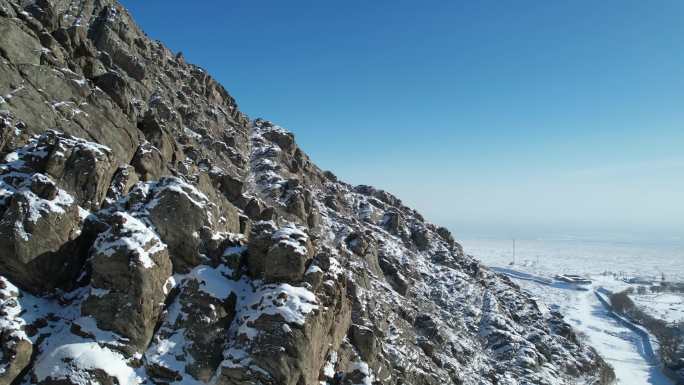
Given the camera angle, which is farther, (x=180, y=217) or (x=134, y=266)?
(x=180, y=217)

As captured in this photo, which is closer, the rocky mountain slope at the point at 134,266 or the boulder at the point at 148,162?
the rocky mountain slope at the point at 134,266

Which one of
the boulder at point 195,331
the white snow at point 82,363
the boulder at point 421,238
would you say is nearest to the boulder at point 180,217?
the boulder at point 195,331

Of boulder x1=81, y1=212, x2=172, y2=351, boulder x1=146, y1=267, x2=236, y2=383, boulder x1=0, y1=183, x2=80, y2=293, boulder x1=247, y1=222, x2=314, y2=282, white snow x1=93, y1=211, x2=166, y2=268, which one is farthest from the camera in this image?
boulder x1=247, y1=222, x2=314, y2=282

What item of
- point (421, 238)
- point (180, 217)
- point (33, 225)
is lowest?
point (33, 225)

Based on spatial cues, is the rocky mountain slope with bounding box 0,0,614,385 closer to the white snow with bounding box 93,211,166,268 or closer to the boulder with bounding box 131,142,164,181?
the white snow with bounding box 93,211,166,268

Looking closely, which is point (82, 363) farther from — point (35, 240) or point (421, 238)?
point (421, 238)

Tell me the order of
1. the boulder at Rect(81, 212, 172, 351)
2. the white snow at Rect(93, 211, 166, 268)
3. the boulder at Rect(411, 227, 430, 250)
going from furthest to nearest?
the boulder at Rect(411, 227, 430, 250)
the white snow at Rect(93, 211, 166, 268)
the boulder at Rect(81, 212, 172, 351)

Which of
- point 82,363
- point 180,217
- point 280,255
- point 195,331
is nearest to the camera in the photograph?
point 82,363

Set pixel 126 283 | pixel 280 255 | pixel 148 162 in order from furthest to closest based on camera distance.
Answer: pixel 148 162, pixel 280 255, pixel 126 283

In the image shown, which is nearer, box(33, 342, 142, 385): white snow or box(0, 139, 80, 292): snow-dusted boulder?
box(33, 342, 142, 385): white snow

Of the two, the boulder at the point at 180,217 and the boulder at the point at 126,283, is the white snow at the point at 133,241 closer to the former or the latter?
the boulder at the point at 126,283

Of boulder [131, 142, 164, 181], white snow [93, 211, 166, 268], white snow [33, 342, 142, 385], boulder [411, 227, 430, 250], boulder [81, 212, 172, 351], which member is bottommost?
white snow [33, 342, 142, 385]

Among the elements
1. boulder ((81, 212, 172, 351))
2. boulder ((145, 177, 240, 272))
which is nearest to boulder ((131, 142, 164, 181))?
boulder ((145, 177, 240, 272))

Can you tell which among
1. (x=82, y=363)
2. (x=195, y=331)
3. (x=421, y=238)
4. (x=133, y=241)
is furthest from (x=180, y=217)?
(x=421, y=238)
